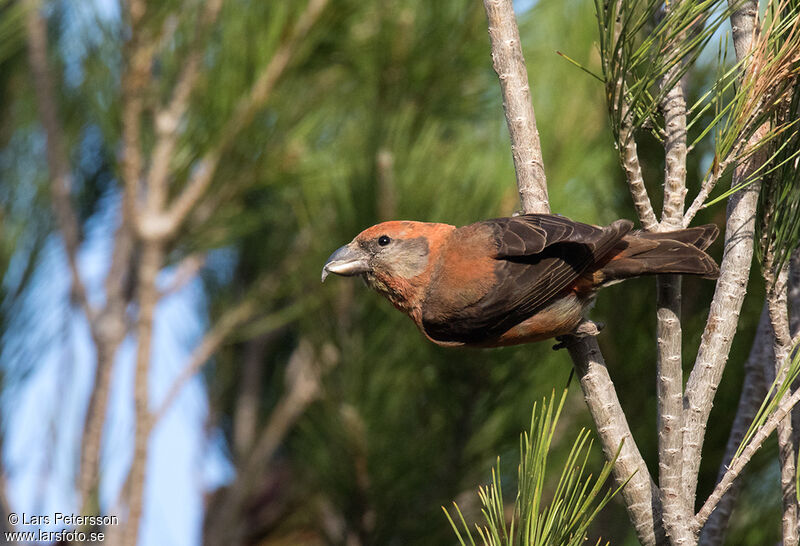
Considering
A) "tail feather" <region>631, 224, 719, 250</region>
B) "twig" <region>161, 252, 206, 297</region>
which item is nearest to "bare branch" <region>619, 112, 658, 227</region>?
"tail feather" <region>631, 224, 719, 250</region>

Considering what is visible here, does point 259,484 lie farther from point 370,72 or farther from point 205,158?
point 370,72

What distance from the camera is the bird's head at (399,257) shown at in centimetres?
273

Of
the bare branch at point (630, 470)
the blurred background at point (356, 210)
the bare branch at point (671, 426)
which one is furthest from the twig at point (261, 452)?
the bare branch at point (671, 426)

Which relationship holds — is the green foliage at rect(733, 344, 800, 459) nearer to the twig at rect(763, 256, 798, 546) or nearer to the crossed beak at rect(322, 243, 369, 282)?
the twig at rect(763, 256, 798, 546)

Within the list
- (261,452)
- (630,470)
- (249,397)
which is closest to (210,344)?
(261,452)

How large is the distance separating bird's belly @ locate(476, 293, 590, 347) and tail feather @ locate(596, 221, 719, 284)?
0.15 meters

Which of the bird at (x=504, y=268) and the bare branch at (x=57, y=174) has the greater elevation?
the bare branch at (x=57, y=174)

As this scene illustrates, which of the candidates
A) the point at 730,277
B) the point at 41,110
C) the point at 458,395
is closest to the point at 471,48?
the point at 458,395

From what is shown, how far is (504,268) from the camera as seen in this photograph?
250 centimetres

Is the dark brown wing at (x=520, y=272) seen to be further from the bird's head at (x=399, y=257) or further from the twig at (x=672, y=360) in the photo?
the twig at (x=672, y=360)

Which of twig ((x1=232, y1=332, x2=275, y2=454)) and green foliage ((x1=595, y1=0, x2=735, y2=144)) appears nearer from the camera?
green foliage ((x1=595, y1=0, x2=735, y2=144))

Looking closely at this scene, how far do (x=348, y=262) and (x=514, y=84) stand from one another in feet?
3.62

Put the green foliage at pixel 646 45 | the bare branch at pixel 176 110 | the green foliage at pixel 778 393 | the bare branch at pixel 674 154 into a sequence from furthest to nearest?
1. the bare branch at pixel 176 110
2. the bare branch at pixel 674 154
3. the green foliage at pixel 646 45
4. the green foliage at pixel 778 393

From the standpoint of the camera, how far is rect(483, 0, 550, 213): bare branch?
5.90ft
